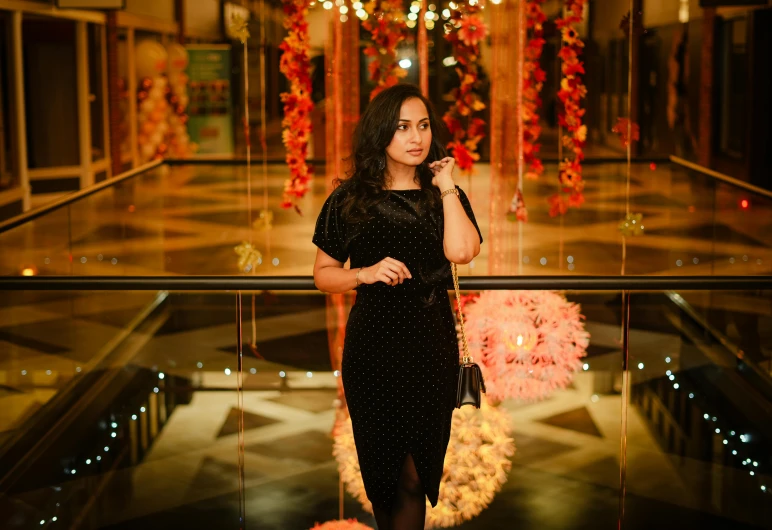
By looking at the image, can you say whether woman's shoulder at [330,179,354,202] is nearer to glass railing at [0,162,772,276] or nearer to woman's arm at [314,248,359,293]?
woman's arm at [314,248,359,293]

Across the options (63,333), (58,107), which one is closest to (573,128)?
(63,333)

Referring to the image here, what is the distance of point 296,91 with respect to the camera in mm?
7125

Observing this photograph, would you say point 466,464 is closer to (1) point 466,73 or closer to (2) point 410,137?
(2) point 410,137

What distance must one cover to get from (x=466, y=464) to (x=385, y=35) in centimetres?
356

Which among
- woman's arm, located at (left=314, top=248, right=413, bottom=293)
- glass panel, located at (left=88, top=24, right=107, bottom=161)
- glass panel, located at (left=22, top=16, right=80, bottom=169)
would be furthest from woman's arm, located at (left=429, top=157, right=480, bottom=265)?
glass panel, located at (left=88, top=24, right=107, bottom=161)

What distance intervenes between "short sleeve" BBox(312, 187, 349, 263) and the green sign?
14.1 m

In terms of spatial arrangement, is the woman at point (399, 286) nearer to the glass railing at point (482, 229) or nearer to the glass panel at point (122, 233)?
the glass railing at point (482, 229)

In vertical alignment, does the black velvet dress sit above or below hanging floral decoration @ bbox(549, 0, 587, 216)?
below

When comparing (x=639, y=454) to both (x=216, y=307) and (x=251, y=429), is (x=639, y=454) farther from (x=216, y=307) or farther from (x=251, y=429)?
(x=216, y=307)

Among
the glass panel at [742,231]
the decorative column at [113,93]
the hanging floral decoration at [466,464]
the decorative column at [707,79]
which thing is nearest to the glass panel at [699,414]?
the hanging floral decoration at [466,464]

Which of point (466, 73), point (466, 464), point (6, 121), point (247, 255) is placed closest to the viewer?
point (466, 464)

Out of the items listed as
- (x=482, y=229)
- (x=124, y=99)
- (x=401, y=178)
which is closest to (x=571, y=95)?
(x=482, y=229)

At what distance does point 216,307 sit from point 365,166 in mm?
4563

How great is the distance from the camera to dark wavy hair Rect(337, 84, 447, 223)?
2.38 m
